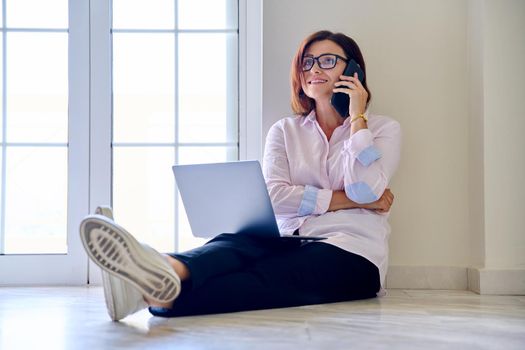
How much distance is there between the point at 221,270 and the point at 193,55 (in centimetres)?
158

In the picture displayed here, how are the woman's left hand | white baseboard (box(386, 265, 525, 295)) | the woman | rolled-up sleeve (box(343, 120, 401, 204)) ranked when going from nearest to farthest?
the woman
rolled-up sleeve (box(343, 120, 401, 204))
the woman's left hand
white baseboard (box(386, 265, 525, 295))

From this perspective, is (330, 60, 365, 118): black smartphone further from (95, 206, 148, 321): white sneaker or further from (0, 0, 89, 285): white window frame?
(0, 0, 89, 285): white window frame

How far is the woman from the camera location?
6.07 feet

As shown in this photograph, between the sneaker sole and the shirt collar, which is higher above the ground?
the shirt collar

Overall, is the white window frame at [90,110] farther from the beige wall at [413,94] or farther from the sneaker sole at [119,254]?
the sneaker sole at [119,254]

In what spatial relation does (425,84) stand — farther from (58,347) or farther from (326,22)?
(58,347)

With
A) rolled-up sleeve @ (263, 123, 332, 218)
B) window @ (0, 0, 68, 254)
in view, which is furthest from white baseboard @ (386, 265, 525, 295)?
window @ (0, 0, 68, 254)

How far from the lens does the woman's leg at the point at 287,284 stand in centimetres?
206

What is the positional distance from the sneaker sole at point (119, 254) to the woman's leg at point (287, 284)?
22 centimetres

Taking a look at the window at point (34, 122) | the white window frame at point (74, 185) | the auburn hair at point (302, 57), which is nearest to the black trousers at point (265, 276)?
the auburn hair at point (302, 57)

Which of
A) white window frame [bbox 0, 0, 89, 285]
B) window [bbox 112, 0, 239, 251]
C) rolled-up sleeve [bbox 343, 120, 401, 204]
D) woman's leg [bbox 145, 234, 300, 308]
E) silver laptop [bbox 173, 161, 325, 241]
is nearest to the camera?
woman's leg [bbox 145, 234, 300, 308]

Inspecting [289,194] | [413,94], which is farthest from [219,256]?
[413,94]

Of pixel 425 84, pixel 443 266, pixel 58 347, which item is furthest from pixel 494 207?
pixel 58 347

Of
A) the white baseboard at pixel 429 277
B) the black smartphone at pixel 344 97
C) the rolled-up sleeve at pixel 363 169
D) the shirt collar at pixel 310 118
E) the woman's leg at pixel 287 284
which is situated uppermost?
the black smartphone at pixel 344 97
